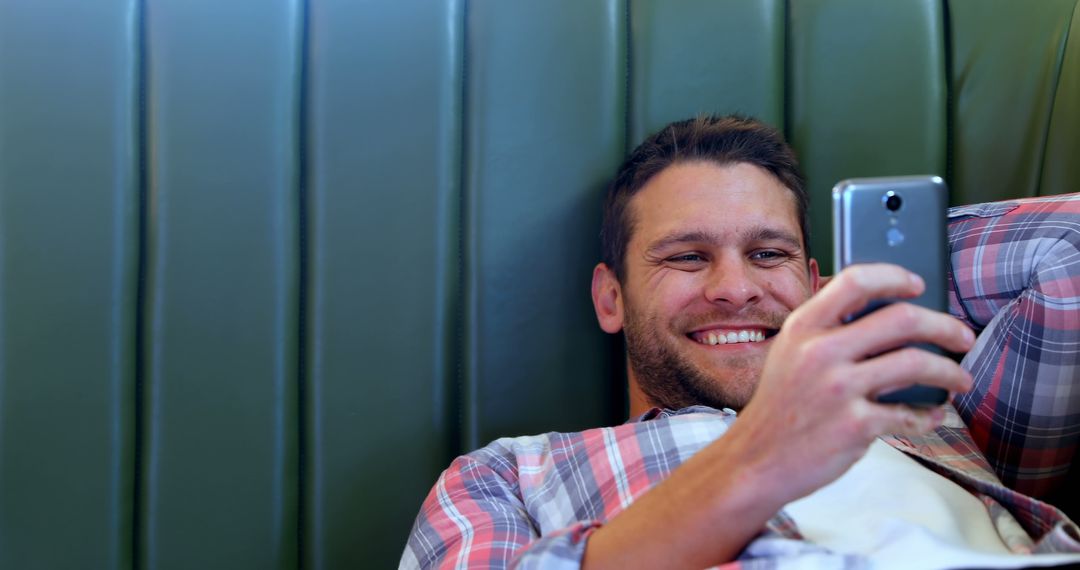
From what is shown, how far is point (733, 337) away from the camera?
101 centimetres

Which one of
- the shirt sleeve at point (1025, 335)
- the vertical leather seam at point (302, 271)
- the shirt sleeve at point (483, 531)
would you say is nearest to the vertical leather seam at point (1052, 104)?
the shirt sleeve at point (1025, 335)

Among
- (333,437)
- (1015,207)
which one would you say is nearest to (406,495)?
(333,437)

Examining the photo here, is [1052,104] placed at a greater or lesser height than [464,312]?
greater

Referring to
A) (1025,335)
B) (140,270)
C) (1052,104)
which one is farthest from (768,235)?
(140,270)

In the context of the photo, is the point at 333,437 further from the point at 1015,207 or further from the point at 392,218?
the point at 1015,207

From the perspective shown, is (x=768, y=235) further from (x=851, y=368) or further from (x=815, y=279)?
(x=851, y=368)

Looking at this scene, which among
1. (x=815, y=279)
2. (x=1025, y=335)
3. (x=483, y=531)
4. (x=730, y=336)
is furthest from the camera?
(x=815, y=279)

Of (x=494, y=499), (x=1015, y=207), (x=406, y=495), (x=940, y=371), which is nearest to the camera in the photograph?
(x=940, y=371)

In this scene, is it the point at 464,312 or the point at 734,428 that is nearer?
the point at 734,428

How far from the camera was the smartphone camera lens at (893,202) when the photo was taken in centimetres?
57

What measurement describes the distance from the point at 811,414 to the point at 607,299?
1.87ft

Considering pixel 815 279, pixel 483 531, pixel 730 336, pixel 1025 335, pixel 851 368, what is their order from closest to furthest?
1. pixel 851 368
2. pixel 483 531
3. pixel 1025 335
4. pixel 730 336
5. pixel 815 279

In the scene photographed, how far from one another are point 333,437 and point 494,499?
29 centimetres

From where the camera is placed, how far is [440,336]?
109 cm
